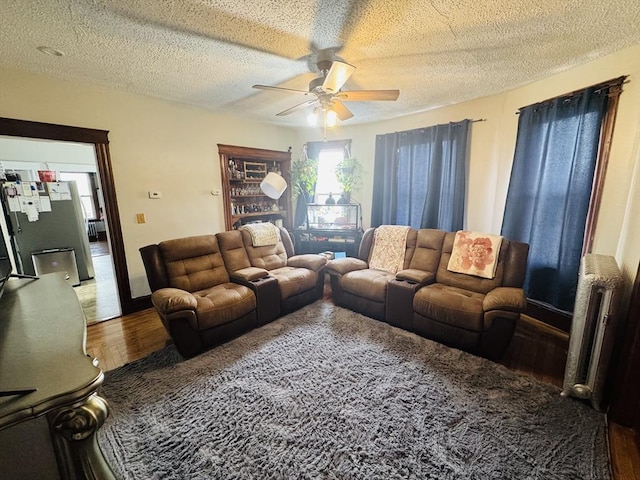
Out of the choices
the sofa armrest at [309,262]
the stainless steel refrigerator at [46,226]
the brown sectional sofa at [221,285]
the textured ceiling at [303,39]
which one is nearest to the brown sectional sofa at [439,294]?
the sofa armrest at [309,262]

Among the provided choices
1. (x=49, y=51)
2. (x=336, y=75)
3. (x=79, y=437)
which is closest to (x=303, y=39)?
(x=336, y=75)

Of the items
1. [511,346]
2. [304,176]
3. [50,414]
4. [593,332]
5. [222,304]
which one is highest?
[304,176]

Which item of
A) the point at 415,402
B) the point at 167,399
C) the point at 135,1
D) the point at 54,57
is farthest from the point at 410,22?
the point at 167,399

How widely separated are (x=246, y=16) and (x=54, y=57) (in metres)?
1.79

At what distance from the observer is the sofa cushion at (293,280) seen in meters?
3.04

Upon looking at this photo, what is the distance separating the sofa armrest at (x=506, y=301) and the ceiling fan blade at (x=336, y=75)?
216 centimetres

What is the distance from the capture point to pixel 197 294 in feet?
8.95

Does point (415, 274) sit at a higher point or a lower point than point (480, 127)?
lower

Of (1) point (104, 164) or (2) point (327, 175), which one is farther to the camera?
(2) point (327, 175)

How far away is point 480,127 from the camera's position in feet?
11.0

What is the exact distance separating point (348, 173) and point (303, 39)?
254cm

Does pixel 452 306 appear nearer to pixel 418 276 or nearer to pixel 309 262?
pixel 418 276

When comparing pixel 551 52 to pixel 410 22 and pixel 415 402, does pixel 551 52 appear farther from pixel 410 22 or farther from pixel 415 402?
pixel 415 402

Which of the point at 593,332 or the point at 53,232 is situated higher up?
the point at 53,232
